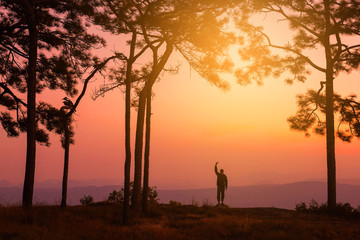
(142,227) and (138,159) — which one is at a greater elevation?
(138,159)

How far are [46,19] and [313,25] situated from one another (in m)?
14.4

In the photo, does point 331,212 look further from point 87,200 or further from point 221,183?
point 87,200

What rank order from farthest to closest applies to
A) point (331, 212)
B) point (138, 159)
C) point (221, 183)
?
point (221, 183)
point (331, 212)
point (138, 159)

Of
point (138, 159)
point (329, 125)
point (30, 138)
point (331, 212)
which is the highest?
point (329, 125)

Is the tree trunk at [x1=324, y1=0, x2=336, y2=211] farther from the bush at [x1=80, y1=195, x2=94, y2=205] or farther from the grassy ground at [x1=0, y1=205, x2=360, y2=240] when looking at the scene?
the bush at [x1=80, y1=195, x2=94, y2=205]

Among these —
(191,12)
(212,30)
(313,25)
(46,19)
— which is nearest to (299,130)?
(313,25)

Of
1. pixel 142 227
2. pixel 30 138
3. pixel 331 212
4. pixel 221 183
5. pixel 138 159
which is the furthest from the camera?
pixel 221 183

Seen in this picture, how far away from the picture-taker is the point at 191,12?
48.6ft

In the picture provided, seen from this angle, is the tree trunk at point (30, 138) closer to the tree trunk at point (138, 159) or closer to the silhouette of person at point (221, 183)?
the tree trunk at point (138, 159)

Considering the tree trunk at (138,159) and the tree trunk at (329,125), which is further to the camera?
the tree trunk at (329,125)

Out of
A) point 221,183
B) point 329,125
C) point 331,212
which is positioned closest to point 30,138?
point 221,183

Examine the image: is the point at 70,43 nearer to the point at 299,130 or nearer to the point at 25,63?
the point at 25,63

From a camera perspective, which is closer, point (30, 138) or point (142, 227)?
point (142, 227)

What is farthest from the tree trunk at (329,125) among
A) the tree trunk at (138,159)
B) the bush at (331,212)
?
the tree trunk at (138,159)
